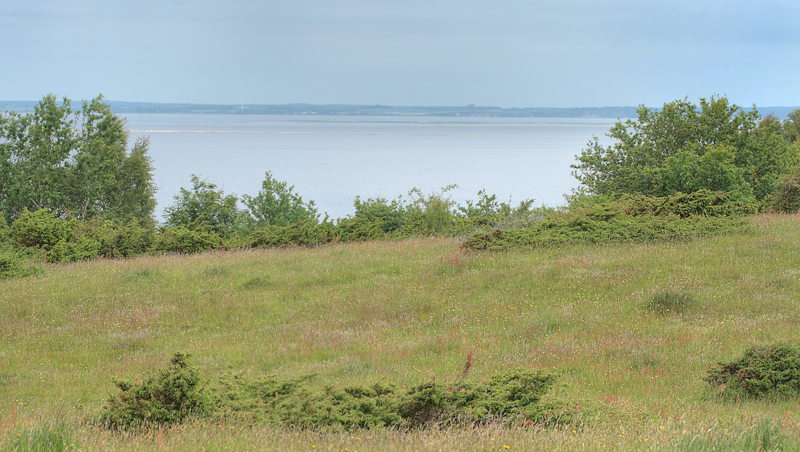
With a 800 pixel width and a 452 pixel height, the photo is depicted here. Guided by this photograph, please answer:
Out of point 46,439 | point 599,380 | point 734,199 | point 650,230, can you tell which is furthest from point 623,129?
point 46,439

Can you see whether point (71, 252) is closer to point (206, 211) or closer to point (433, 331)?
point (206, 211)

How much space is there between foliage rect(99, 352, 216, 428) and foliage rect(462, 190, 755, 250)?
13.2 meters

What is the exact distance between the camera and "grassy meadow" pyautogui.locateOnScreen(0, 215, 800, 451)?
16.5ft

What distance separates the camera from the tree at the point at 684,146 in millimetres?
32750

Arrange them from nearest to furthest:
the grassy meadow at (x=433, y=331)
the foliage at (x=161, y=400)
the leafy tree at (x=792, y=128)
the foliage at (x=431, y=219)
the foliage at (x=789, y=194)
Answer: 1. the grassy meadow at (x=433, y=331)
2. the foliage at (x=161, y=400)
3. the foliage at (x=789, y=194)
4. the foliage at (x=431, y=219)
5. the leafy tree at (x=792, y=128)

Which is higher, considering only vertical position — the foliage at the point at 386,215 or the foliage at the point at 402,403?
the foliage at the point at 402,403

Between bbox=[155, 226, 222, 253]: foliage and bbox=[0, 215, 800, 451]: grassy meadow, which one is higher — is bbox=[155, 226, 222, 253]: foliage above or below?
below

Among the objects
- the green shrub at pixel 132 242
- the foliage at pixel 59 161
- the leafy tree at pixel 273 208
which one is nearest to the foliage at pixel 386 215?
the leafy tree at pixel 273 208

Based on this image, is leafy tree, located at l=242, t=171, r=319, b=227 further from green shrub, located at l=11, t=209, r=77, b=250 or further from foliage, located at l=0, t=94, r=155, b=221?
green shrub, located at l=11, t=209, r=77, b=250

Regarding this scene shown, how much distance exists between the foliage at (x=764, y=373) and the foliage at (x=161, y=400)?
6.55 meters

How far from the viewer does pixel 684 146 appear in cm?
3484

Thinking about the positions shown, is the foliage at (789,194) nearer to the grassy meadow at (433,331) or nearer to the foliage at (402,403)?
the grassy meadow at (433,331)

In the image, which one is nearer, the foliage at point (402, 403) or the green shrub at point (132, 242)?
the foliage at point (402, 403)

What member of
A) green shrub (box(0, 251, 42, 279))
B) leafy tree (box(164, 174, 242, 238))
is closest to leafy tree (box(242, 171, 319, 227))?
leafy tree (box(164, 174, 242, 238))
